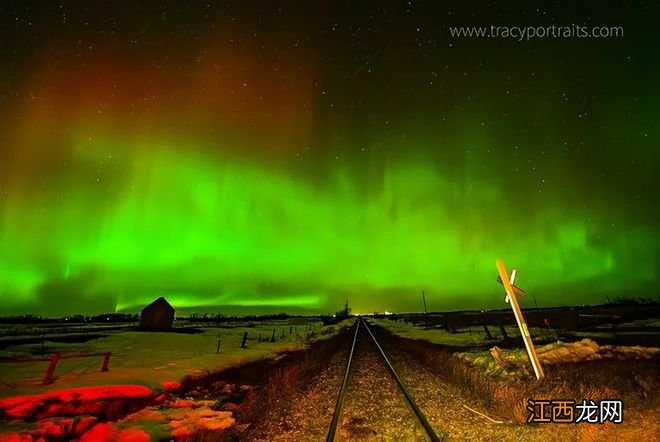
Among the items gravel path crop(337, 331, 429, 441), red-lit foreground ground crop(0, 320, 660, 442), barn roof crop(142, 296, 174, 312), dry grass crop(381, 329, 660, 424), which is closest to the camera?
gravel path crop(337, 331, 429, 441)

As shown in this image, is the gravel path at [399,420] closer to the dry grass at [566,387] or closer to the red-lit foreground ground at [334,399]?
the red-lit foreground ground at [334,399]

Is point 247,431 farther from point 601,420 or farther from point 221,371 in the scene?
point 221,371

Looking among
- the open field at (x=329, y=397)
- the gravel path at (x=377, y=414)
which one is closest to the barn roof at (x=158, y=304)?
the open field at (x=329, y=397)

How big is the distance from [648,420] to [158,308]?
53.8 metres

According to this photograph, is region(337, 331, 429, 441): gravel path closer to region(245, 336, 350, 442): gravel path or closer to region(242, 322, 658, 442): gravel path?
region(242, 322, 658, 442): gravel path

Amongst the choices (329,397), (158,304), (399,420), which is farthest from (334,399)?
(158,304)

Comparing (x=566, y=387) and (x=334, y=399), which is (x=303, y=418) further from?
(x=566, y=387)

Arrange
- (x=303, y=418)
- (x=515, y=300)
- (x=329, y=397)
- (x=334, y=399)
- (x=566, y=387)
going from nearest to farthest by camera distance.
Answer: (x=303, y=418)
(x=566, y=387)
(x=515, y=300)
(x=334, y=399)
(x=329, y=397)

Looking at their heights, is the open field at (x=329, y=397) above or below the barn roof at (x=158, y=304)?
below

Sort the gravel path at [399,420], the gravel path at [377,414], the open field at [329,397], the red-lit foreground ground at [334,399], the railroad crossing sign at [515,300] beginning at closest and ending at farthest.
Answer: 1. the gravel path at [399,420]
2. the gravel path at [377,414]
3. the red-lit foreground ground at [334,399]
4. the open field at [329,397]
5. the railroad crossing sign at [515,300]

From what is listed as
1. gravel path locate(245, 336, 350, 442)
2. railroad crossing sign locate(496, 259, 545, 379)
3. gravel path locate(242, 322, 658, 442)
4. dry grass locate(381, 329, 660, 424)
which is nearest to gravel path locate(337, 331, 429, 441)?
gravel path locate(242, 322, 658, 442)

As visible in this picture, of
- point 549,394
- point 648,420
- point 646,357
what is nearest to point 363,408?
point 549,394

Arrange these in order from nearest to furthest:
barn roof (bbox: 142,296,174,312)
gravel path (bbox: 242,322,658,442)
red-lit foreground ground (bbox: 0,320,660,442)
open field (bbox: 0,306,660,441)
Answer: gravel path (bbox: 242,322,658,442), red-lit foreground ground (bbox: 0,320,660,442), open field (bbox: 0,306,660,441), barn roof (bbox: 142,296,174,312)

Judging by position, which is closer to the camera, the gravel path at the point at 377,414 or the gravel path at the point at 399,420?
the gravel path at the point at 399,420
